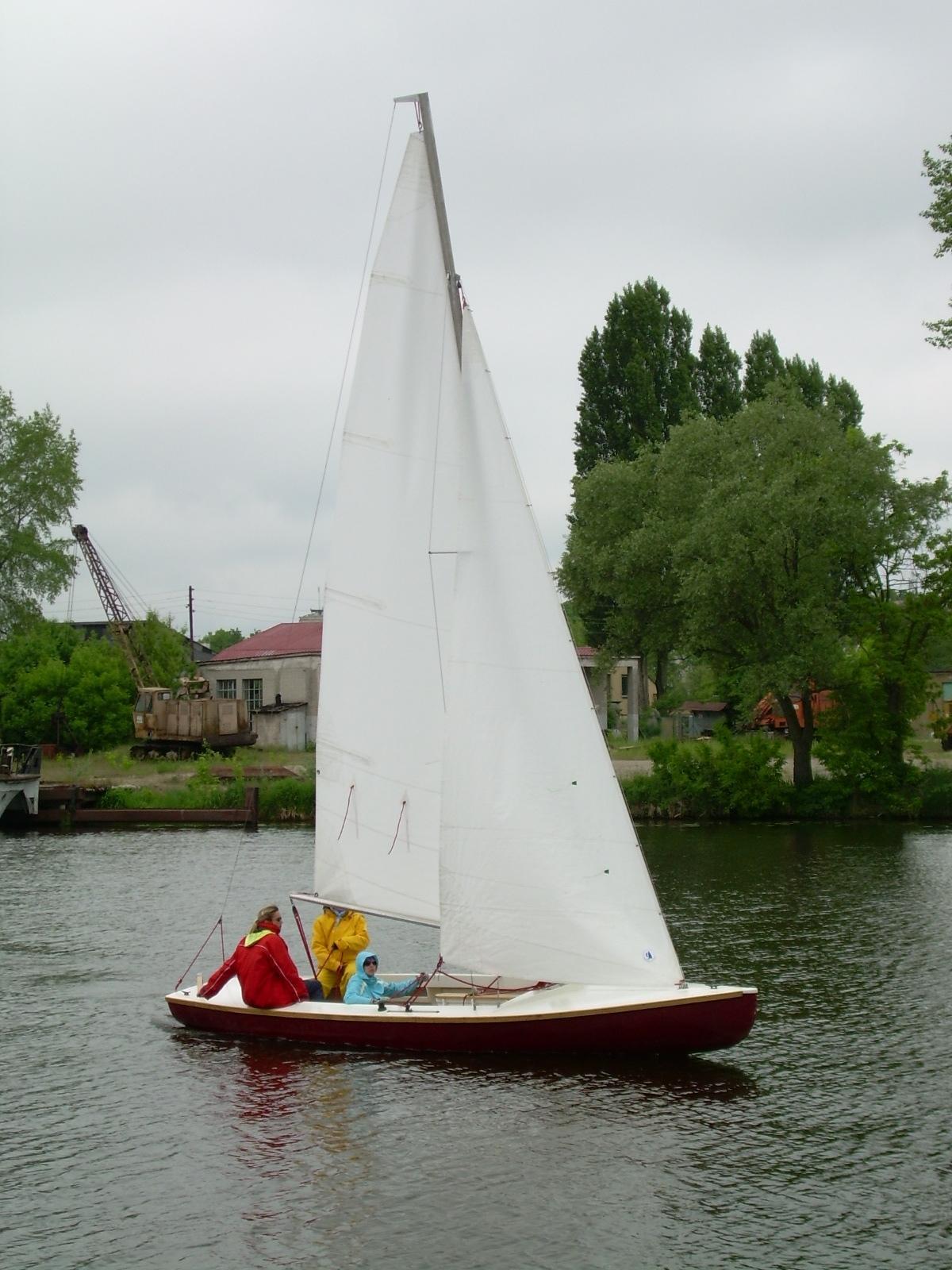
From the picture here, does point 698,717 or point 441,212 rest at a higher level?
point 441,212

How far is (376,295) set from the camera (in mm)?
19547

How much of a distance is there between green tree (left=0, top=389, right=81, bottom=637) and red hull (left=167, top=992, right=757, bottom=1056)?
60.6 meters

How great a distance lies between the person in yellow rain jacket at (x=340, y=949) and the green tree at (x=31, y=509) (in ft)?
196

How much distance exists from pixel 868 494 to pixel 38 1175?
47512mm

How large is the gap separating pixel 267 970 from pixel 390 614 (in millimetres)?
5666

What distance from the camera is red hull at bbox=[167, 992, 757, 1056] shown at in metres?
18.5

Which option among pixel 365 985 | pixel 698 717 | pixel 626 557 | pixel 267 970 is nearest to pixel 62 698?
pixel 626 557

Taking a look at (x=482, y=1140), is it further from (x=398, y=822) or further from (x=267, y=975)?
(x=267, y=975)

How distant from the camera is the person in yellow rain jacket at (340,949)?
69.9ft

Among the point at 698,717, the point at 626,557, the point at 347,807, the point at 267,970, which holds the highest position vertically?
the point at 626,557

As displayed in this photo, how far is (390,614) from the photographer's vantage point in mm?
20094

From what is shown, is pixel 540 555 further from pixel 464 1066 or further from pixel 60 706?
pixel 60 706

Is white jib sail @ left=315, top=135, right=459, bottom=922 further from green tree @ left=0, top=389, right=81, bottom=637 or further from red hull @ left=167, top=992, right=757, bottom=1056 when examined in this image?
green tree @ left=0, top=389, right=81, bottom=637

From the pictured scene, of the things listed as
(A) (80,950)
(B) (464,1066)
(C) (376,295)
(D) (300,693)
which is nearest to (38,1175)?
(B) (464,1066)
